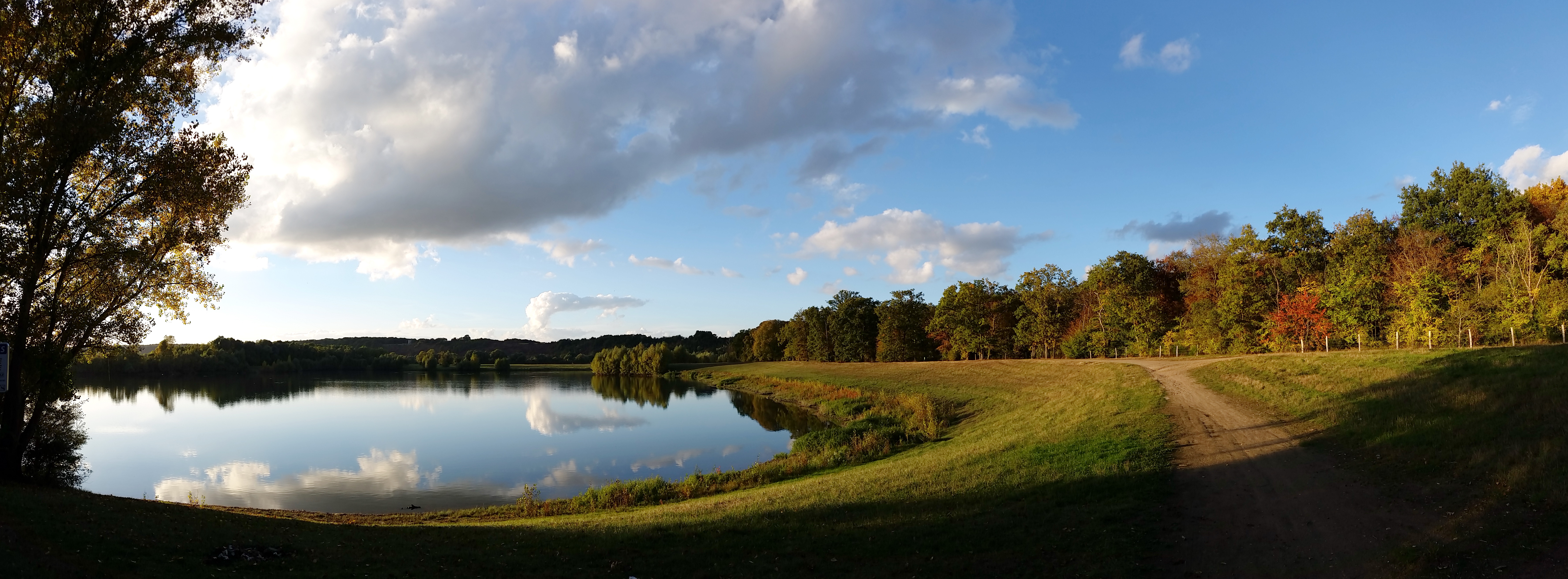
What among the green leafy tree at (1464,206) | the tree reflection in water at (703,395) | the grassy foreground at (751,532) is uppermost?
the green leafy tree at (1464,206)

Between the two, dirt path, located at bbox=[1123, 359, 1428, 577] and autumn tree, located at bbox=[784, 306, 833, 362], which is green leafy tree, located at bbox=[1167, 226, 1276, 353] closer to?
dirt path, located at bbox=[1123, 359, 1428, 577]

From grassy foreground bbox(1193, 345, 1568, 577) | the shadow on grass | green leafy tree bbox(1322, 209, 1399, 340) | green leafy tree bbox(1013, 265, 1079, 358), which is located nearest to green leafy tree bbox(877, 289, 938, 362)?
green leafy tree bbox(1013, 265, 1079, 358)

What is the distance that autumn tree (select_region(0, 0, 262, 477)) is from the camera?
14.1 metres

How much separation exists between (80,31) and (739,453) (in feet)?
89.7

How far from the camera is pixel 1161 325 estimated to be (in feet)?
180

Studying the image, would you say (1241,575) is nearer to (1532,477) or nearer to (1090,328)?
(1532,477)

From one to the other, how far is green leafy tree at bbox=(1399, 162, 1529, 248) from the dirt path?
150 feet

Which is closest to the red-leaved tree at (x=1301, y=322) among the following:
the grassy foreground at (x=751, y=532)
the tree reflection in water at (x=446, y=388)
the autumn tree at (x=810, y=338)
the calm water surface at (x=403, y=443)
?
the tree reflection in water at (x=446, y=388)

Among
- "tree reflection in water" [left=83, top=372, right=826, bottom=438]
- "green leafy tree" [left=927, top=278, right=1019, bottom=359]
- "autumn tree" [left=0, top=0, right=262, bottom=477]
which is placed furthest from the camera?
"green leafy tree" [left=927, top=278, right=1019, bottom=359]

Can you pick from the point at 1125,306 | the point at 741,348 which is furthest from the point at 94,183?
the point at 741,348

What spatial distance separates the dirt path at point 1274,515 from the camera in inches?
344

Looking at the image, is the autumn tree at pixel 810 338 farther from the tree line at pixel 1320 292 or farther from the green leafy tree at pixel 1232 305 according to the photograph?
the green leafy tree at pixel 1232 305

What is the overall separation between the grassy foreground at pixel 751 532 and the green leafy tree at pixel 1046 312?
159ft

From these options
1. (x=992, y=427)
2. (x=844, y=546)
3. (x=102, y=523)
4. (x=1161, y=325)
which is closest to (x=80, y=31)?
(x=102, y=523)
